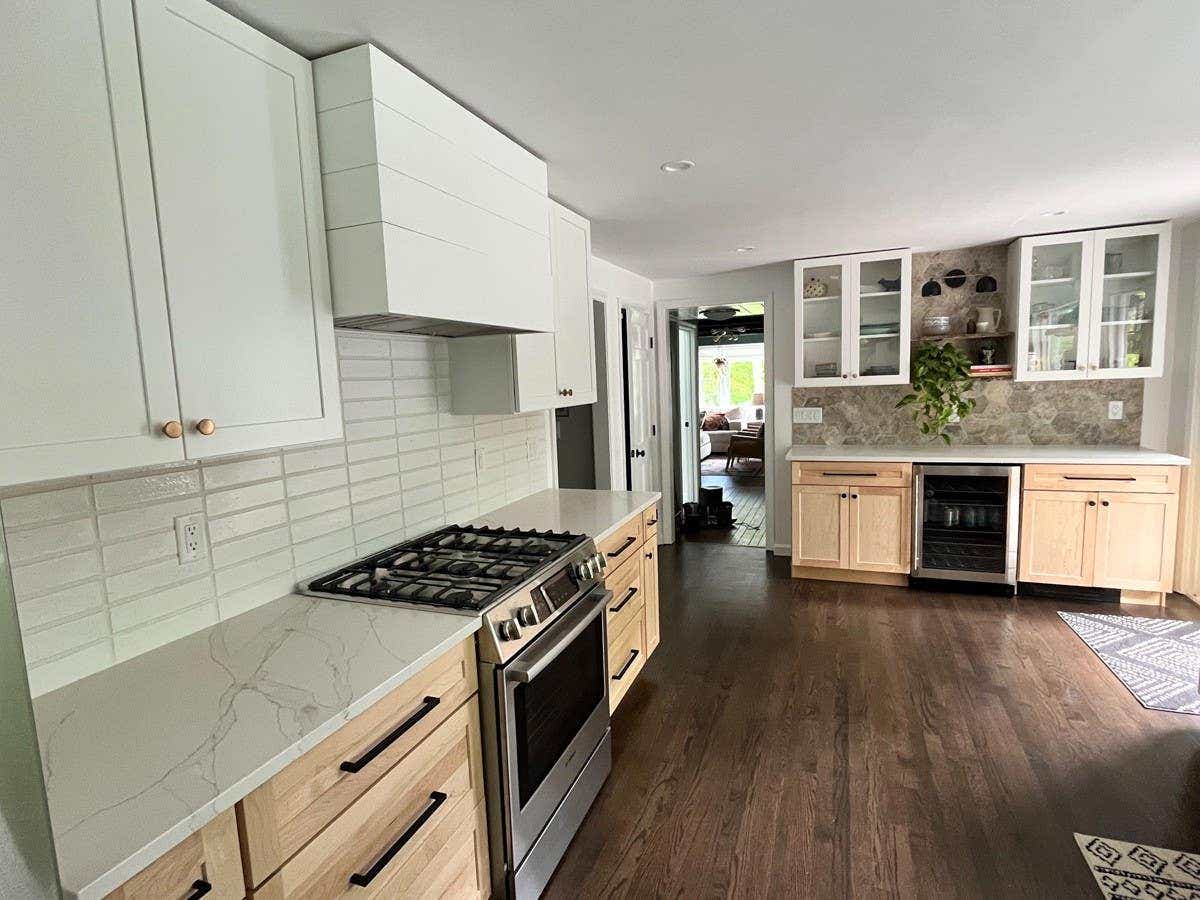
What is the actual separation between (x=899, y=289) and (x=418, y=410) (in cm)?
346

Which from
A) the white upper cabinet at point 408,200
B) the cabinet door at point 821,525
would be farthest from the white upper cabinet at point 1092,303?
the white upper cabinet at point 408,200

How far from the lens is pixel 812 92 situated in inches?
70.9

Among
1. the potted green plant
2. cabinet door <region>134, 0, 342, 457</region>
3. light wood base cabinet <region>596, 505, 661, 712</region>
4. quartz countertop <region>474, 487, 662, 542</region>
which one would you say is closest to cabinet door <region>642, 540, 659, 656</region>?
light wood base cabinet <region>596, 505, 661, 712</region>

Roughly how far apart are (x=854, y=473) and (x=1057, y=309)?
5.38 feet

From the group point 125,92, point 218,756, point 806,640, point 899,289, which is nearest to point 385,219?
point 125,92

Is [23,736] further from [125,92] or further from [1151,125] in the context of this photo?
[1151,125]

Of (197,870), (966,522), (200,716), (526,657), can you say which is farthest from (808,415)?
(197,870)

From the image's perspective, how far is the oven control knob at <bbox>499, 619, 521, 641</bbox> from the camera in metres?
1.60

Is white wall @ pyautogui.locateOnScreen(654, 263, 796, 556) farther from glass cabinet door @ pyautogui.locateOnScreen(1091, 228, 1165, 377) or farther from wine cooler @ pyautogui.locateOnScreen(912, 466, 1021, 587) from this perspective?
glass cabinet door @ pyautogui.locateOnScreen(1091, 228, 1165, 377)

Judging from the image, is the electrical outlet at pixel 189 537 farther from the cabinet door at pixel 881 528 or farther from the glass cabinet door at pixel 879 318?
the glass cabinet door at pixel 879 318

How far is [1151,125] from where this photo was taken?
2.14 m

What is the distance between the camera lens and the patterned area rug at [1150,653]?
8.86ft

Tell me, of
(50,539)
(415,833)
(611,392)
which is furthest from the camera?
(611,392)

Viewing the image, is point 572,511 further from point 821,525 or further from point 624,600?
point 821,525
